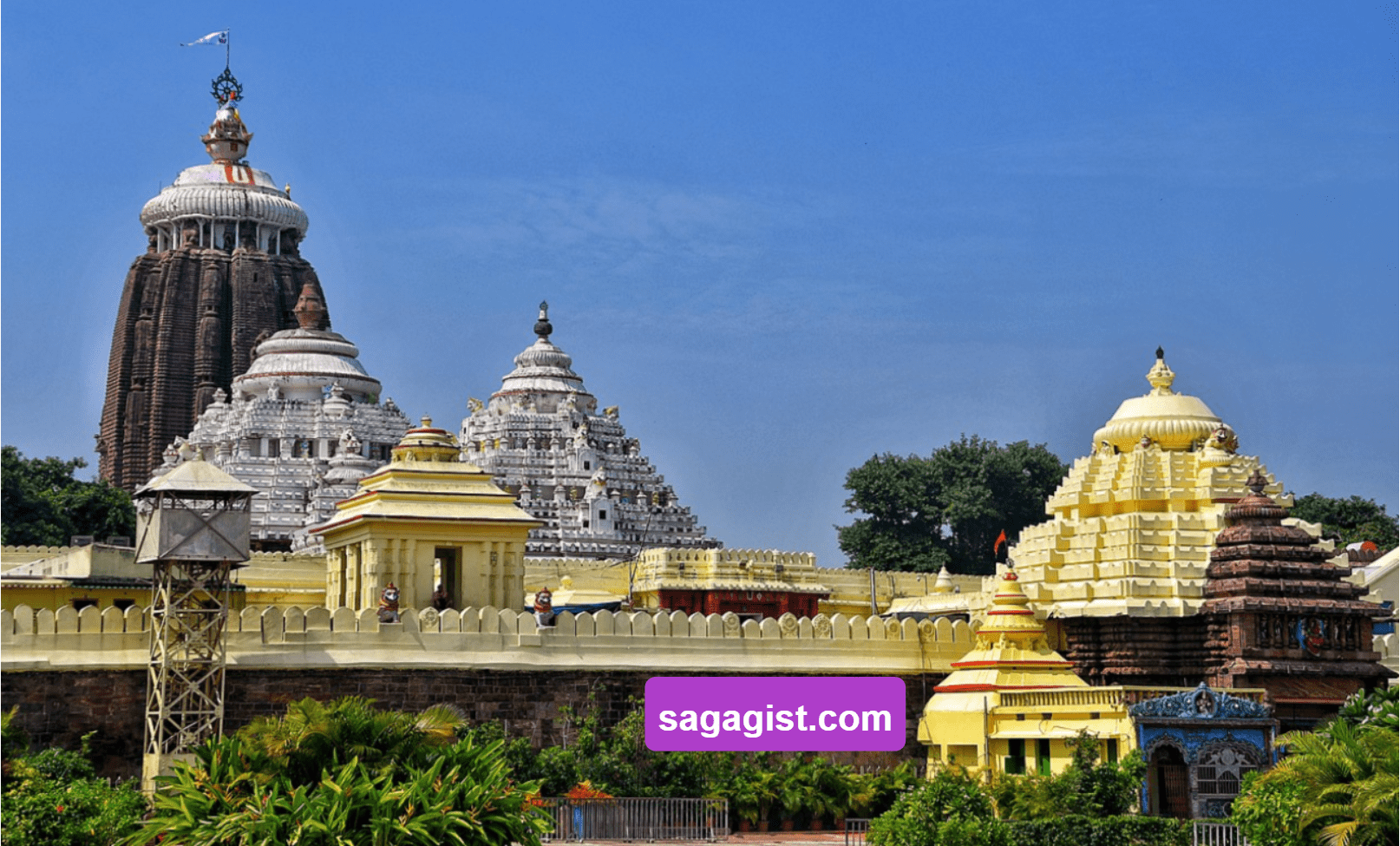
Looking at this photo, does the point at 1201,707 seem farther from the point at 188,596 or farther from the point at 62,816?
the point at 62,816

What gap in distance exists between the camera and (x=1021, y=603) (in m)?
46.8

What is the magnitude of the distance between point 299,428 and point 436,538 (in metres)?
41.5

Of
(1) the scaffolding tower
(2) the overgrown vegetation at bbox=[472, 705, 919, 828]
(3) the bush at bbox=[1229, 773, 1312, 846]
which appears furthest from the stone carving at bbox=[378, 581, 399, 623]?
Result: (3) the bush at bbox=[1229, 773, 1312, 846]

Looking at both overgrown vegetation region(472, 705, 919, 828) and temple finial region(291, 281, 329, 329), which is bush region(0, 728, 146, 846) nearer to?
overgrown vegetation region(472, 705, 919, 828)

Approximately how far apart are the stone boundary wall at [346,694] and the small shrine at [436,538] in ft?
10.4

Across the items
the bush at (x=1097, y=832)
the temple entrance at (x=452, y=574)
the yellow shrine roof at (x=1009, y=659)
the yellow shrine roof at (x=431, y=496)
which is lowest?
the bush at (x=1097, y=832)

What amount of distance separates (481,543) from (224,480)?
7347 millimetres

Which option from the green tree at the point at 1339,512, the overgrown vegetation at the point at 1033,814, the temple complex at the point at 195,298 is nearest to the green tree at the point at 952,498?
the green tree at the point at 1339,512

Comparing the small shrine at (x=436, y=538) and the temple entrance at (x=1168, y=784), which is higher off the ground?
the small shrine at (x=436, y=538)

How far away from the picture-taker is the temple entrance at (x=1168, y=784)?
43.3m

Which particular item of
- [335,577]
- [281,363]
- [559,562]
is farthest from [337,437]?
[335,577]

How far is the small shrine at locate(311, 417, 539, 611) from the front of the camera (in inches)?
1887

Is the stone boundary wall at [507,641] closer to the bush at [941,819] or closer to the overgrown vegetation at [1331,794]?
the bush at [941,819]

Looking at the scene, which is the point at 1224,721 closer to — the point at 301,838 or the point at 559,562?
the point at 301,838
